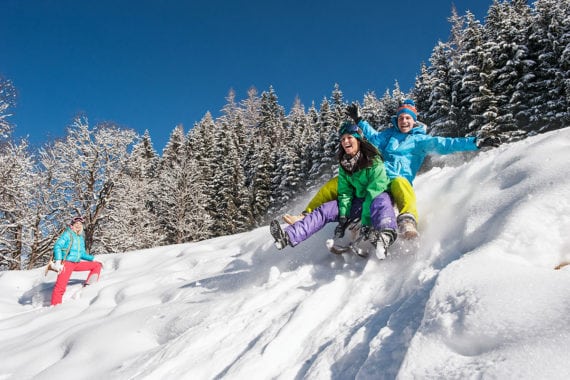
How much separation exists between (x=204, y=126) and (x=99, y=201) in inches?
1122

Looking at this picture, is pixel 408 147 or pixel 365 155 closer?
pixel 365 155

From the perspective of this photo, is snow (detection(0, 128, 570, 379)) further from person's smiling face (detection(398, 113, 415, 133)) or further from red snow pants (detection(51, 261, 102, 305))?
red snow pants (detection(51, 261, 102, 305))

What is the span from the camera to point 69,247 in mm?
6578

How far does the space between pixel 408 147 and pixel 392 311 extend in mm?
2648

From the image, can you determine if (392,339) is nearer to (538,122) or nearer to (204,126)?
(538,122)

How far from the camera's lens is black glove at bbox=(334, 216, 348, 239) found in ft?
12.4

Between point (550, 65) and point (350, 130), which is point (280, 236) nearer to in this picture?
point (350, 130)

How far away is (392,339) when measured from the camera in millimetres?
1827

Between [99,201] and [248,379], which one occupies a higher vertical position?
[99,201]

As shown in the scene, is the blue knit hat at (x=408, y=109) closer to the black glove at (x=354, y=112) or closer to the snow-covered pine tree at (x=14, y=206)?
the black glove at (x=354, y=112)

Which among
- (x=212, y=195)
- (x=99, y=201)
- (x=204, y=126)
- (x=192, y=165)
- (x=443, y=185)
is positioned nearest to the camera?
(x=443, y=185)

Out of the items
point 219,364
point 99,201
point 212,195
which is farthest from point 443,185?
point 212,195

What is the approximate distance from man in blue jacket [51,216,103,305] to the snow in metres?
1.17

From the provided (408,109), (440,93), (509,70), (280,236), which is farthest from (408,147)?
(440,93)
